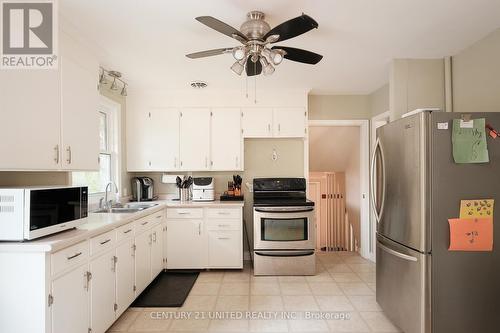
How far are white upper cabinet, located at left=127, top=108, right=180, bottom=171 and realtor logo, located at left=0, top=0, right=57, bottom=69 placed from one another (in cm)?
189

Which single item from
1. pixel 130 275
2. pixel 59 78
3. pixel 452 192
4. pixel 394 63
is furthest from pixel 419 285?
pixel 59 78

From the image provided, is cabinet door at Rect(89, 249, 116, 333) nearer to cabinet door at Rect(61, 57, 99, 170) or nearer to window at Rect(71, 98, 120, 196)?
cabinet door at Rect(61, 57, 99, 170)

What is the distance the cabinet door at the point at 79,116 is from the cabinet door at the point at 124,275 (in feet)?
2.46

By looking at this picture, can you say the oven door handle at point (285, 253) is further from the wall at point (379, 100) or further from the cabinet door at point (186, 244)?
the wall at point (379, 100)

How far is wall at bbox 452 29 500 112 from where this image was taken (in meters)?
2.20

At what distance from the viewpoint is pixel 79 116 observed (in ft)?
6.88

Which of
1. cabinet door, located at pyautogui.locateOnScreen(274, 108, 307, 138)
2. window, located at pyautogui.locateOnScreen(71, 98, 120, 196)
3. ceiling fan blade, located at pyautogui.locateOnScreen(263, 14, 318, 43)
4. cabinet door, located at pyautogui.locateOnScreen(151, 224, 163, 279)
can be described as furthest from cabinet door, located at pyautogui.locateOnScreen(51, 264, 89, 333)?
cabinet door, located at pyautogui.locateOnScreen(274, 108, 307, 138)

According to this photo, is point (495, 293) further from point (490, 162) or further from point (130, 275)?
point (130, 275)

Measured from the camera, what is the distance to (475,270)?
1850mm

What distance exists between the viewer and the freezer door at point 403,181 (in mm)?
1881

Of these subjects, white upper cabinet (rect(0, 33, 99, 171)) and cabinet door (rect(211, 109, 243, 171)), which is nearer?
white upper cabinet (rect(0, 33, 99, 171))

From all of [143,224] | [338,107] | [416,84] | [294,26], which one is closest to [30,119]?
[143,224]

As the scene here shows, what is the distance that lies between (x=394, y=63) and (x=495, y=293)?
2.14m

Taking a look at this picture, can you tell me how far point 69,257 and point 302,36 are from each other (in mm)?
2349
